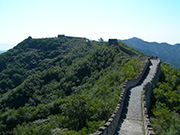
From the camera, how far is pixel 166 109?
19.2 meters

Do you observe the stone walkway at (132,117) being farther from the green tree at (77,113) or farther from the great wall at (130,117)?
the green tree at (77,113)

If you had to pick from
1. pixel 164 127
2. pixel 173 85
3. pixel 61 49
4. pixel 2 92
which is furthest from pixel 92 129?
pixel 61 49

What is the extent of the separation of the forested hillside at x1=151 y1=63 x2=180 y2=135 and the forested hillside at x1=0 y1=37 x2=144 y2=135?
175 inches

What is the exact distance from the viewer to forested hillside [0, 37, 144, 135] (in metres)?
20.3

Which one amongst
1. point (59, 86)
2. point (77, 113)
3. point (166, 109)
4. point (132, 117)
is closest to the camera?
point (132, 117)

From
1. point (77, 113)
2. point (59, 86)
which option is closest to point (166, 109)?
point (77, 113)

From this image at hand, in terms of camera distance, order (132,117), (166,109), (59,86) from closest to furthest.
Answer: (132,117), (166,109), (59,86)

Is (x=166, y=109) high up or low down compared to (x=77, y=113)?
down

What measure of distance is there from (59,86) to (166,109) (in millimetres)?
52017

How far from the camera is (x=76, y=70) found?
67500 mm

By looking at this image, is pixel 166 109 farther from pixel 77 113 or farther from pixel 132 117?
pixel 77 113

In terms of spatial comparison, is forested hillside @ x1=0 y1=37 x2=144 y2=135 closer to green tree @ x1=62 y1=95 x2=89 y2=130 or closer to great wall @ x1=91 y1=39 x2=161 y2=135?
green tree @ x1=62 y1=95 x2=89 y2=130

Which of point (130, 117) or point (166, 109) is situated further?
point (166, 109)

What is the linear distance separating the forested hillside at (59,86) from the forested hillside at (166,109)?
4445mm
